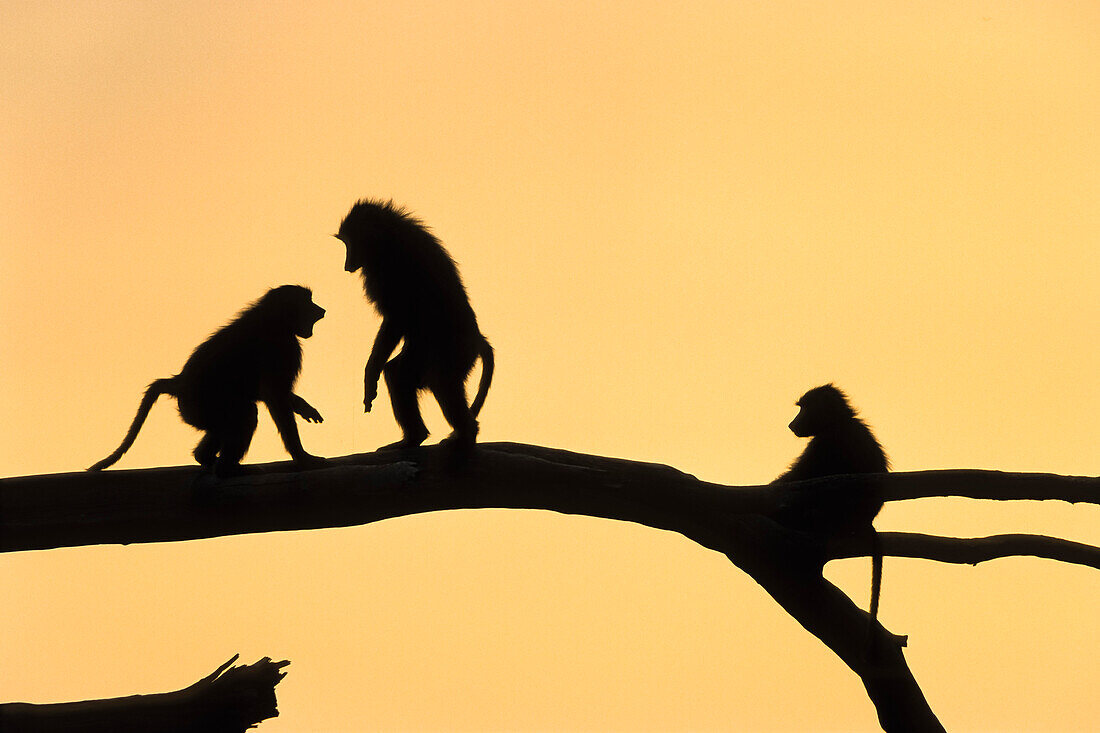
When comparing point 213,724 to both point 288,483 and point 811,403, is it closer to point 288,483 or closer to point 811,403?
point 288,483

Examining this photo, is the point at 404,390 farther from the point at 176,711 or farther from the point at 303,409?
the point at 176,711

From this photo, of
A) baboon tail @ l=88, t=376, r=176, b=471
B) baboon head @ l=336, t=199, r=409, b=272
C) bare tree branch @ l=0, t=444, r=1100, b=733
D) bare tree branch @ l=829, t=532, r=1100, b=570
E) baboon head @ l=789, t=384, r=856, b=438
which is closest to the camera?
bare tree branch @ l=0, t=444, r=1100, b=733

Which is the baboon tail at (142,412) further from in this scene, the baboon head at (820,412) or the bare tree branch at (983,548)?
the bare tree branch at (983,548)

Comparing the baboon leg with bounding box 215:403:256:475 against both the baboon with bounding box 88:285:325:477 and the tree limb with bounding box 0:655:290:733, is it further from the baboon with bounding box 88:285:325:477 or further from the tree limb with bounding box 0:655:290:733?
the tree limb with bounding box 0:655:290:733

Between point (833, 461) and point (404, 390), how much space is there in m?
2.00

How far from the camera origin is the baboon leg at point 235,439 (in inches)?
128

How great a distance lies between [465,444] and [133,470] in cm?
131

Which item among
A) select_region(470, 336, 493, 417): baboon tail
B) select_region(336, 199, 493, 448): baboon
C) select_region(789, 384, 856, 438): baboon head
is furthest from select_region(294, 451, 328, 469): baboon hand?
select_region(789, 384, 856, 438): baboon head

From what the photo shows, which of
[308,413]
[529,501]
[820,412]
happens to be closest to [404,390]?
[308,413]

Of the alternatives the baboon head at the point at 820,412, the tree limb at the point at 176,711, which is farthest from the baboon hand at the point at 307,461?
the baboon head at the point at 820,412

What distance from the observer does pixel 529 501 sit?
3.35m

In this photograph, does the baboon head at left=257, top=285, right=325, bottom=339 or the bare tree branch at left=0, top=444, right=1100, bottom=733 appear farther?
the baboon head at left=257, top=285, right=325, bottom=339

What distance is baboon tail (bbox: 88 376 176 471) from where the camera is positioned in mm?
3336

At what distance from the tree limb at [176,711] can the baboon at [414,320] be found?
4.19 ft
